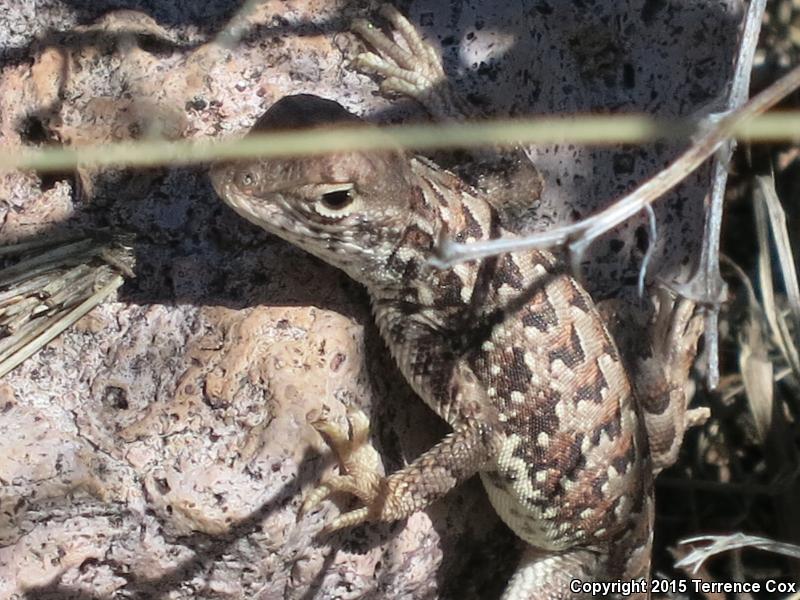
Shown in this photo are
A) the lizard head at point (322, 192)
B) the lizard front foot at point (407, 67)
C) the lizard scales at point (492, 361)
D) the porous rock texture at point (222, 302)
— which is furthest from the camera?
the lizard front foot at point (407, 67)

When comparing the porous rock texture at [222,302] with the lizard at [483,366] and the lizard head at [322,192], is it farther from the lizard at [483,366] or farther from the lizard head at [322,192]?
the lizard head at [322,192]

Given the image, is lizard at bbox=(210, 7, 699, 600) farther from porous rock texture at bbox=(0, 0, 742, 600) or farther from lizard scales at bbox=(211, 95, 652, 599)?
porous rock texture at bbox=(0, 0, 742, 600)

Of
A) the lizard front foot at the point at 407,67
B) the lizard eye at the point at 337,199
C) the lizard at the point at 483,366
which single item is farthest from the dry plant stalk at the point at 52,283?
the lizard front foot at the point at 407,67

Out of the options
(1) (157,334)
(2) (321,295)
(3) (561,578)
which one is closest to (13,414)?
(1) (157,334)

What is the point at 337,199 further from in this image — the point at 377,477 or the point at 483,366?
the point at 377,477

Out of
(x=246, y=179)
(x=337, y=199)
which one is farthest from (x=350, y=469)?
(x=246, y=179)

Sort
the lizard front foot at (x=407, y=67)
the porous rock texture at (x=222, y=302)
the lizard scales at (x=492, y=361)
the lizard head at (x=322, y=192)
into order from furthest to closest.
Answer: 1. the lizard front foot at (x=407, y=67)
2. the lizard scales at (x=492, y=361)
3. the porous rock texture at (x=222, y=302)
4. the lizard head at (x=322, y=192)
